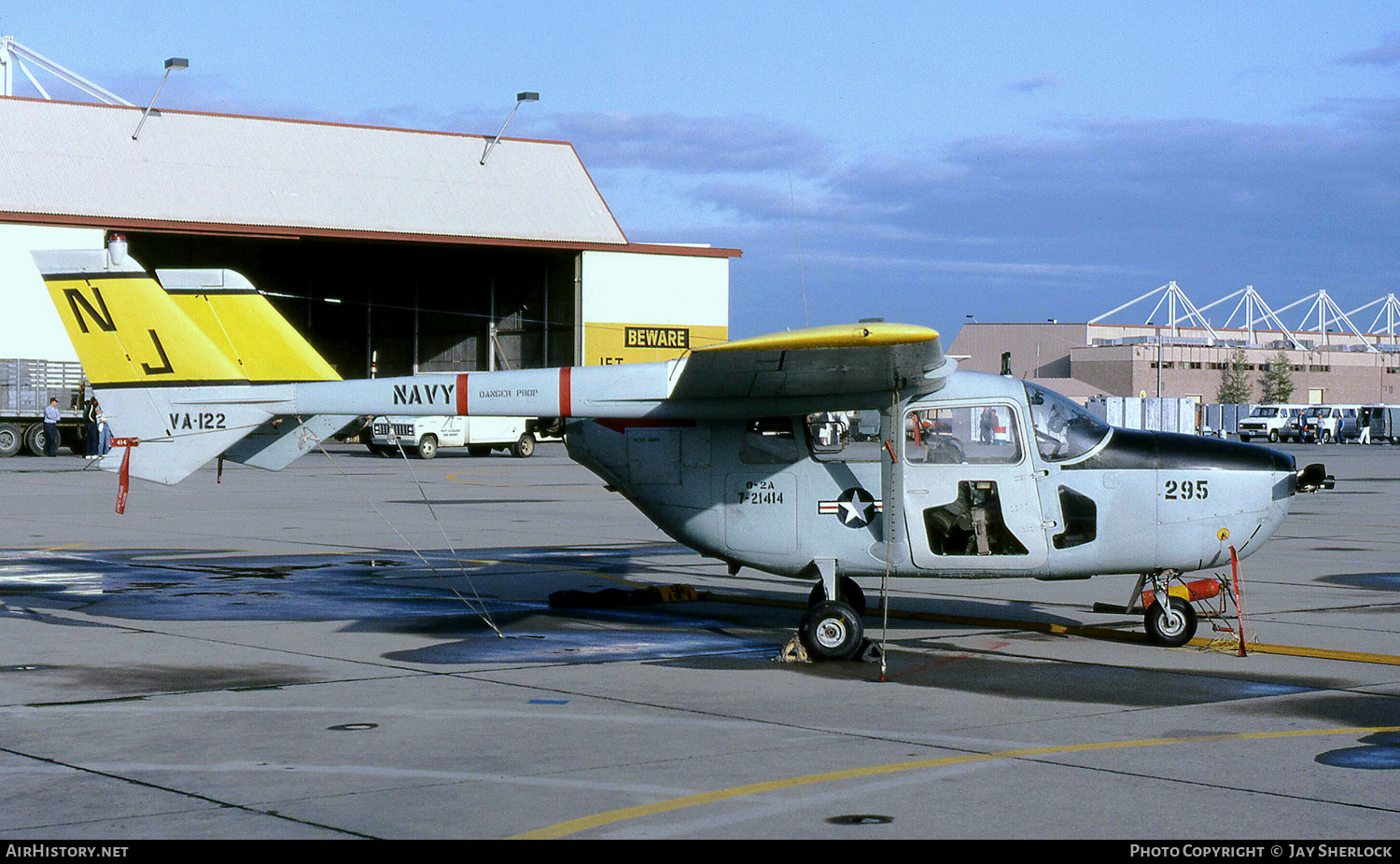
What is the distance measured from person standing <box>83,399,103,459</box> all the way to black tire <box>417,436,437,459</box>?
10168 millimetres

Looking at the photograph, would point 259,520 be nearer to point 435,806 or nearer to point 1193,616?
point 1193,616

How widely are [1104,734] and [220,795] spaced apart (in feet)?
16.0

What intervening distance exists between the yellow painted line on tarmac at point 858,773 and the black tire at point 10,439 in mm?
44355

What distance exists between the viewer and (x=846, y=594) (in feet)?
41.8

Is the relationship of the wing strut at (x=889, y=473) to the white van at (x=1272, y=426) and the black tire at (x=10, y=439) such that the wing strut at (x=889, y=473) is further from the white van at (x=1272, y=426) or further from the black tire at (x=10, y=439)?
the white van at (x=1272, y=426)

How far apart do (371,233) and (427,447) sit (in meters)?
10.3

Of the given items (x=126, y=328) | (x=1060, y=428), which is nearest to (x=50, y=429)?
(x=126, y=328)

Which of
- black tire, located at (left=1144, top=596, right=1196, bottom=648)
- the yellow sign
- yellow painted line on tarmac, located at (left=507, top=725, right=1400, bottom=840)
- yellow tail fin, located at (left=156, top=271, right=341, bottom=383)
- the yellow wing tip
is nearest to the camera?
yellow painted line on tarmac, located at (left=507, top=725, right=1400, bottom=840)

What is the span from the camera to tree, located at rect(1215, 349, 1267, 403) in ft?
440

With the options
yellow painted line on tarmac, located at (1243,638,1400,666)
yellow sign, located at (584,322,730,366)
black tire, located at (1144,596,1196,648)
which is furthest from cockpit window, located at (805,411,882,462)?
yellow sign, located at (584,322,730,366)

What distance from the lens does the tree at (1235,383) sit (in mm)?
134250

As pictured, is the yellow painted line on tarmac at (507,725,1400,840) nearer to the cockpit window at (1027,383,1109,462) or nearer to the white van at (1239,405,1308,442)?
the cockpit window at (1027,383,1109,462)

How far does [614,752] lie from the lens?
773 cm

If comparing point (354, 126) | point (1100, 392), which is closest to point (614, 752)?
point (354, 126)
